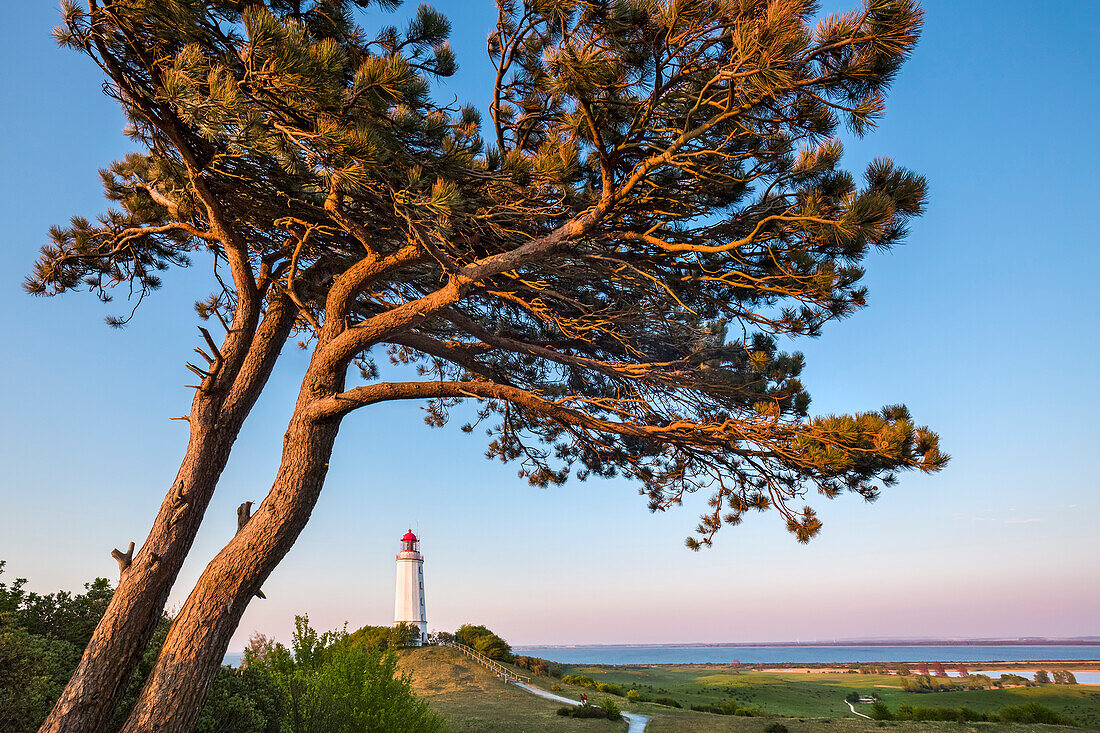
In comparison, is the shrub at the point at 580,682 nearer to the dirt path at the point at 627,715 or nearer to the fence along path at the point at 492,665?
the fence along path at the point at 492,665

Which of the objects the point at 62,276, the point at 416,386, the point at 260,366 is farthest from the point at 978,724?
the point at 62,276

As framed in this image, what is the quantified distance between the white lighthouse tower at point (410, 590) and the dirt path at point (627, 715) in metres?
8.00

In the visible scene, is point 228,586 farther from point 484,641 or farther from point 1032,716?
point 484,641

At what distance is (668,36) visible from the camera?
4.40 meters

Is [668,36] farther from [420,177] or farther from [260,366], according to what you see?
[260,366]

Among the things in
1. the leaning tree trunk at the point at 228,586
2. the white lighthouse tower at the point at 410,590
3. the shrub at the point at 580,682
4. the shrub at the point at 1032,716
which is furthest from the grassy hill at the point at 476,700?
the shrub at the point at 1032,716

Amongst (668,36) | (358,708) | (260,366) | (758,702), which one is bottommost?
(758,702)

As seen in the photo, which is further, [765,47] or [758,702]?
[758,702]

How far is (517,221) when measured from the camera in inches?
225

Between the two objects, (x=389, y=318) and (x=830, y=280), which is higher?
(x=389, y=318)

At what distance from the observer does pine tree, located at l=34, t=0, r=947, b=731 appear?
169 inches

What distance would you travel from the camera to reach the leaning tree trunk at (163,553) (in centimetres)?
494

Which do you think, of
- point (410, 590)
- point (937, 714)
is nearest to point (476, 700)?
point (410, 590)

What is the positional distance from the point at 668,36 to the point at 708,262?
2.44 metres
